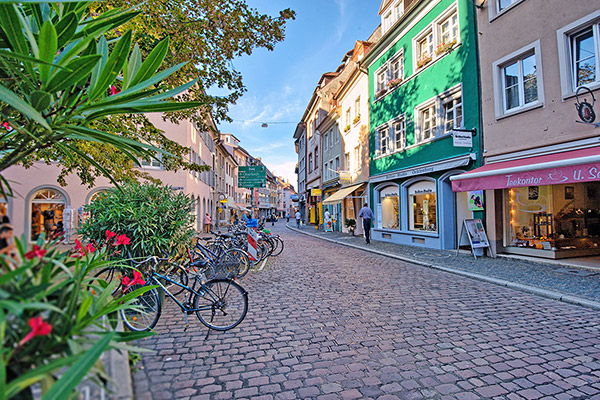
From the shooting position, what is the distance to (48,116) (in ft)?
5.30

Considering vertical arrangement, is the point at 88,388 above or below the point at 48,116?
below

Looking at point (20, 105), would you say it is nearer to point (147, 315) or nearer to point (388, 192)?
point (147, 315)

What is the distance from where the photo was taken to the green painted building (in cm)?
1109

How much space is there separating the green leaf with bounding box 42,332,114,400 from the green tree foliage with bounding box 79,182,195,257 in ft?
15.5

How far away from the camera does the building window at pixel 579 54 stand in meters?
7.36

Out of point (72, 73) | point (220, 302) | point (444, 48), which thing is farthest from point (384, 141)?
point (72, 73)

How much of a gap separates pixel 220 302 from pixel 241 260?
11.7ft

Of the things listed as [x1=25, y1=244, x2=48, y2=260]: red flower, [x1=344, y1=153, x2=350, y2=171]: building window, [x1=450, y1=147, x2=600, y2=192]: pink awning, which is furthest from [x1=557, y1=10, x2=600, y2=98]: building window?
[x1=344, y1=153, x2=350, y2=171]: building window

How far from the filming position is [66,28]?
59.2 inches

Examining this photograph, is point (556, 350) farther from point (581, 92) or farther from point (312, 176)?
point (312, 176)

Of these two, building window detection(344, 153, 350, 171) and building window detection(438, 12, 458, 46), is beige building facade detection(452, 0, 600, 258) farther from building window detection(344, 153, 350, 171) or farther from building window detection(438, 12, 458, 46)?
building window detection(344, 153, 350, 171)

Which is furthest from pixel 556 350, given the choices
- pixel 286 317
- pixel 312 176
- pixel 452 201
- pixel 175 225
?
pixel 312 176

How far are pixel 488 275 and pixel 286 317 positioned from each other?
5.22 metres

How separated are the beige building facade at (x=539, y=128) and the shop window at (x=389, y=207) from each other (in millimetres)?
5360
